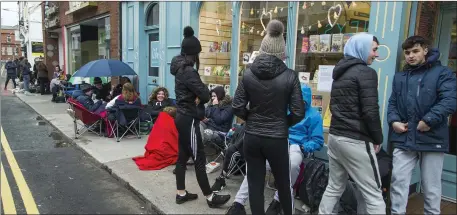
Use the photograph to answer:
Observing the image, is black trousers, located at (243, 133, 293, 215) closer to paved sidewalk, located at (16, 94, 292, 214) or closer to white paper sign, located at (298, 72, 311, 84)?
paved sidewalk, located at (16, 94, 292, 214)

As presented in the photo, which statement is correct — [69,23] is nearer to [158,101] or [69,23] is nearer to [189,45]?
[158,101]

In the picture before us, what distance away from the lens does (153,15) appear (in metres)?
8.70

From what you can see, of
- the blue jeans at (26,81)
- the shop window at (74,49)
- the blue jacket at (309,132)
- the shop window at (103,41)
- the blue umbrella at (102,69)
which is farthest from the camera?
the blue jeans at (26,81)

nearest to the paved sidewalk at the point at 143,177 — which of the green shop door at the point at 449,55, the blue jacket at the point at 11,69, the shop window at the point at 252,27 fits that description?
the green shop door at the point at 449,55

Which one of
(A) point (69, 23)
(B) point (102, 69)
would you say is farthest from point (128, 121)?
(A) point (69, 23)

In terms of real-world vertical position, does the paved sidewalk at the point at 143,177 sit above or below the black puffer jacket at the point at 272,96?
below

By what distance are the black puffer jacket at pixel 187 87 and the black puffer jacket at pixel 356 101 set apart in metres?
1.38

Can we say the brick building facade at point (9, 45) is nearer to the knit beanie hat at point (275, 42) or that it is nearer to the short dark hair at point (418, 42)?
the knit beanie hat at point (275, 42)

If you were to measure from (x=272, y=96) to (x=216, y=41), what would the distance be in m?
4.49

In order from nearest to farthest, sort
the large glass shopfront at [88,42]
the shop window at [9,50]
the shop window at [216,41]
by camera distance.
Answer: the shop window at [216,41] < the large glass shopfront at [88,42] < the shop window at [9,50]

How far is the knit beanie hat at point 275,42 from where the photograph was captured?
2758 mm

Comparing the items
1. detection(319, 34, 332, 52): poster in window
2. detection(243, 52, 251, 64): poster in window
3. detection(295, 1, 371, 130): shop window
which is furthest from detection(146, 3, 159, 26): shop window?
detection(319, 34, 332, 52): poster in window

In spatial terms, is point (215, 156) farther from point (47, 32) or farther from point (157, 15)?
point (47, 32)

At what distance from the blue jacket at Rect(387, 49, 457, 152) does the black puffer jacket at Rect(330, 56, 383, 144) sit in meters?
0.69
